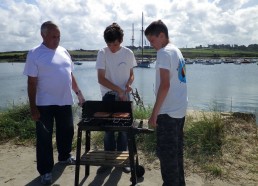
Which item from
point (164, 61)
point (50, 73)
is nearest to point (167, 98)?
point (164, 61)

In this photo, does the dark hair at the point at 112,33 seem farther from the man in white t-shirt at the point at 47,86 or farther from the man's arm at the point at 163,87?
the man's arm at the point at 163,87

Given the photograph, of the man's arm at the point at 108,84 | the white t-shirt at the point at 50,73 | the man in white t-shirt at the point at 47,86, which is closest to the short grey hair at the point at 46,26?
the man in white t-shirt at the point at 47,86

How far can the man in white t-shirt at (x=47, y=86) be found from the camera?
4.33 metres

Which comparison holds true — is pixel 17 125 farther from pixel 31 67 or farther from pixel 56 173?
pixel 31 67

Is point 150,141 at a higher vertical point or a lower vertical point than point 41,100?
lower

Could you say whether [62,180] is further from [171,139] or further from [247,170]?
[247,170]

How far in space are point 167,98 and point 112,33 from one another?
1266mm

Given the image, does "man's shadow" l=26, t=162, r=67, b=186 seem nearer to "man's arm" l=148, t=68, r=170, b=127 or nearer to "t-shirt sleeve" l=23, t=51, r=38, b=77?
"t-shirt sleeve" l=23, t=51, r=38, b=77

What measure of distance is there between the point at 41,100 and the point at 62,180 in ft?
3.83

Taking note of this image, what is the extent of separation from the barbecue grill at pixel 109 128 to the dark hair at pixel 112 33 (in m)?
0.84

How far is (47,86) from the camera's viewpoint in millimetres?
4445

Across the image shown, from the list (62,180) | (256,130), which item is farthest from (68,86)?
(256,130)

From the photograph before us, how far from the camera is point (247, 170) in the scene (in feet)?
15.8

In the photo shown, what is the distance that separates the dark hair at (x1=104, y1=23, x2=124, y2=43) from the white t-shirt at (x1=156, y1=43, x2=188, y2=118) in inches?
38.4
